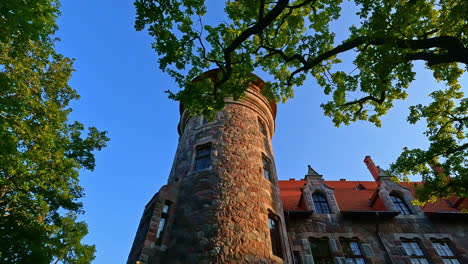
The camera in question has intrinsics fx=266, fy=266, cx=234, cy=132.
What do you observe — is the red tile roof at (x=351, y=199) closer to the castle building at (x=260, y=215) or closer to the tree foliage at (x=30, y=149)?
the castle building at (x=260, y=215)

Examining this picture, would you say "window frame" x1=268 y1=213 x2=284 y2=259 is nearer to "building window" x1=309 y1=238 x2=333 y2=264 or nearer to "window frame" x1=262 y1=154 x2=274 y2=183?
"window frame" x1=262 y1=154 x2=274 y2=183

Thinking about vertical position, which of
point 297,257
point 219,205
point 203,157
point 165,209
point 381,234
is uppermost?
point 203,157

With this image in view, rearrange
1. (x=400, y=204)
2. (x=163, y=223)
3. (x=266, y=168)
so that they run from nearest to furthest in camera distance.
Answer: (x=163, y=223) → (x=266, y=168) → (x=400, y=204)

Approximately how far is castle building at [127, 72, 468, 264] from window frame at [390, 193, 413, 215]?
49 mm

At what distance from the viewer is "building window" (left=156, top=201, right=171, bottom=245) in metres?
8.55

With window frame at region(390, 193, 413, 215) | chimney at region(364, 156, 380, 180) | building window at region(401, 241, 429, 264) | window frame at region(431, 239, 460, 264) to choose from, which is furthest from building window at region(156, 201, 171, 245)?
chimney at region(364, 156, 380, 180)

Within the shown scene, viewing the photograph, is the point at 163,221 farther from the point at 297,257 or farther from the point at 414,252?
the point at 414,252

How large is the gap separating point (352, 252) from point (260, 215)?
5.38 meters

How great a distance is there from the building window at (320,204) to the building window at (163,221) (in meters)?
7.50

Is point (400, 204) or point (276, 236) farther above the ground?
point (400, 204)

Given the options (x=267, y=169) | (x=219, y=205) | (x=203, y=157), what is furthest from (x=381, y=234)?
(x=203, y=157)

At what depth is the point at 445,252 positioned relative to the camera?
11695 mm

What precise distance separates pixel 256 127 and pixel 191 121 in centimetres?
343

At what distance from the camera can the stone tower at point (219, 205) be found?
788 centimetres
